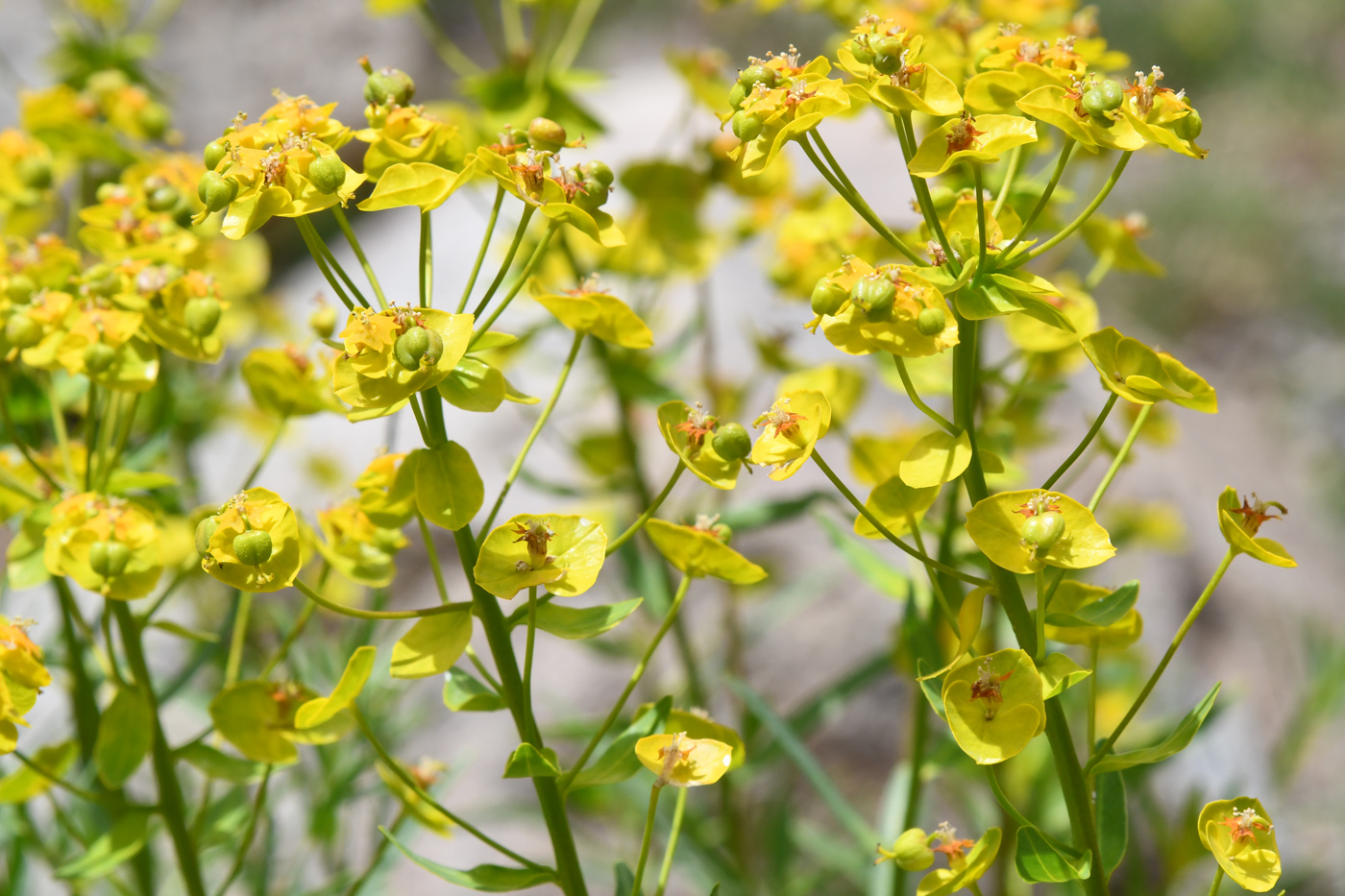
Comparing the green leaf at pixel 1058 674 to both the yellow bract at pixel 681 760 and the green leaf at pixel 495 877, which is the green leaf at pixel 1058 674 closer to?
the yellow bract at pixel 681 760

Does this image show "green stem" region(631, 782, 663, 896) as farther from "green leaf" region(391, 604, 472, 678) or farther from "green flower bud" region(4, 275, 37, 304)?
"green flower bud" region(4, 275, 37, 304)

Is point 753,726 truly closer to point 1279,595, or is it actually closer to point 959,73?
point 959,73

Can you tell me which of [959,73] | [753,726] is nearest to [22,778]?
[753,726]

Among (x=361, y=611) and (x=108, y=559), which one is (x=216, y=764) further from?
(x=361, y=611)

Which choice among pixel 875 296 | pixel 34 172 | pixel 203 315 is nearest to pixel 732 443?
pixel 875 296

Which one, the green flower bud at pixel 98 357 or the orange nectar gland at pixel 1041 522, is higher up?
the green flower bud at pixel 98 357

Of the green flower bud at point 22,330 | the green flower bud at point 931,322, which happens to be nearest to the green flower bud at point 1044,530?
the green flower bud at point 931,322
